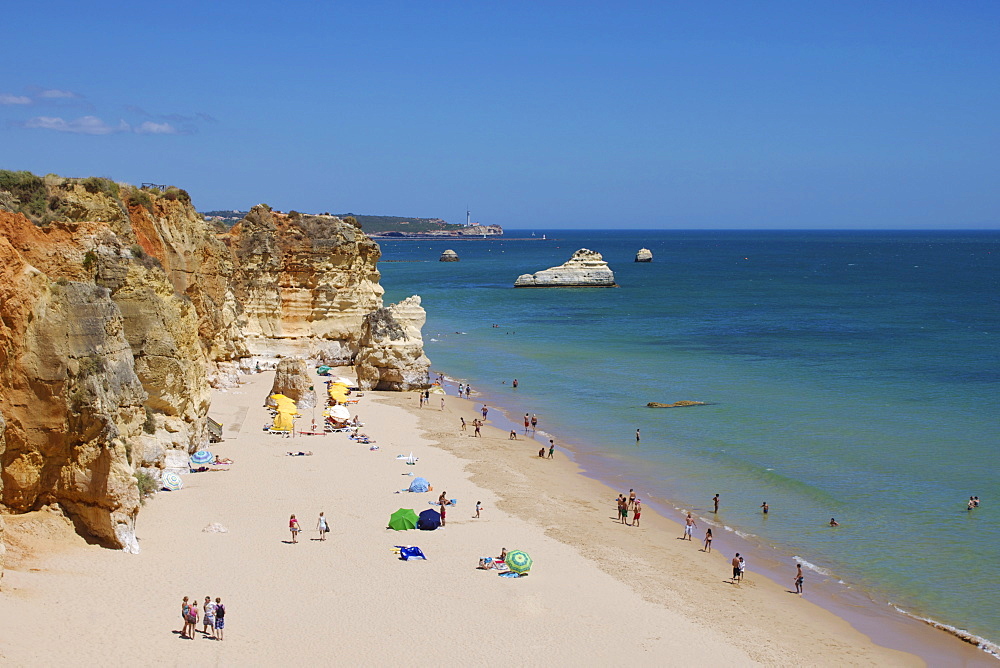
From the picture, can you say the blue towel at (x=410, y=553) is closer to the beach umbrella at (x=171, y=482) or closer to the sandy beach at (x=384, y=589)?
the sandy beach at (x=384, y=589)

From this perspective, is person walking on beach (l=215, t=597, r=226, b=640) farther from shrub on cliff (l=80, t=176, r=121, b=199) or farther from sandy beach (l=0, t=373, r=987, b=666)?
shrub on cliff (l=80, t=176, r=121, b=199)

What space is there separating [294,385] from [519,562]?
1692cm

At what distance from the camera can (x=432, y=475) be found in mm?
25094

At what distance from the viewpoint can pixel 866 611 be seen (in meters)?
17.5

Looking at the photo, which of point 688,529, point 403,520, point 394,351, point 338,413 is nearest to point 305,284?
point 394,351

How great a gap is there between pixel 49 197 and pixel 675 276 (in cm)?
11310

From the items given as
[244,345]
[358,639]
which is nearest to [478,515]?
[358,639]

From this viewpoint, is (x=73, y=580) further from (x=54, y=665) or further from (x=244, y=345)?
(x=244, y=345)

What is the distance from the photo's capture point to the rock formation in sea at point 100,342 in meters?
14.5

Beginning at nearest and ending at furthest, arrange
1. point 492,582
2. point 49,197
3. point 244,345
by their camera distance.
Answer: point 492,582 < point 49,197 < point 244,345

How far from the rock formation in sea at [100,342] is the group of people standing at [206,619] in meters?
3.18

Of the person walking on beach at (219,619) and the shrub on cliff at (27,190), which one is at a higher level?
the shrub on cliff at (27,190)


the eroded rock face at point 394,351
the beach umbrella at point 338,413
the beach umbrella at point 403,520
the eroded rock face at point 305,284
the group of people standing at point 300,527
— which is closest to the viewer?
the group of people standing at point 300,527

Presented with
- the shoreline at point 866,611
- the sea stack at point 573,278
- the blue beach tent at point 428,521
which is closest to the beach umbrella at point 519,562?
the blue beach tent at point 428,521
